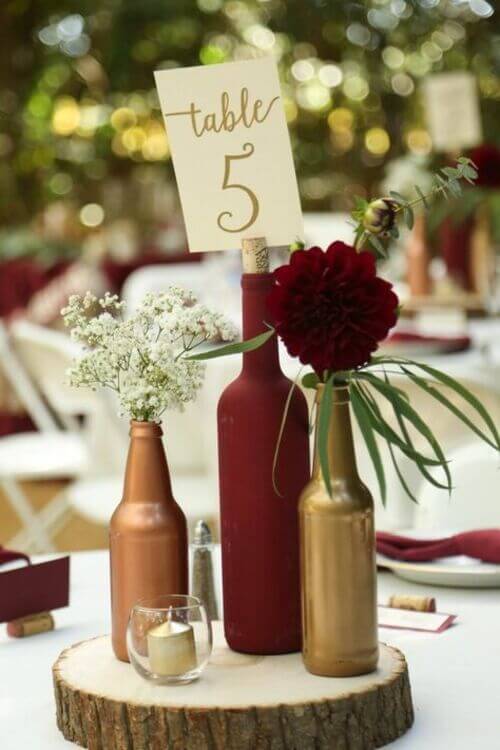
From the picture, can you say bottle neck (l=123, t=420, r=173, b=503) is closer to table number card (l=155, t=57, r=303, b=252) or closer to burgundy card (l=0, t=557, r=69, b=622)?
table number card (l=155, t=57, r=303, b=252)

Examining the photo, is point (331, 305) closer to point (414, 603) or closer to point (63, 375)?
point (414, 603)

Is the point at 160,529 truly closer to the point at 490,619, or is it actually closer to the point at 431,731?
the point at 431,731

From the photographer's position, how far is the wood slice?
3.10 feet

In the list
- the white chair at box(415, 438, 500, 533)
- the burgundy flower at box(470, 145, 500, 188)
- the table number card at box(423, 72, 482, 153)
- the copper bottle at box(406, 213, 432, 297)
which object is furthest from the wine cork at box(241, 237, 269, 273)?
the table number card at box(423, 72, 482, 153)

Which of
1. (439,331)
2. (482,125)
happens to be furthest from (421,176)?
(482,125)

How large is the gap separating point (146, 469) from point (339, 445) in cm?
17

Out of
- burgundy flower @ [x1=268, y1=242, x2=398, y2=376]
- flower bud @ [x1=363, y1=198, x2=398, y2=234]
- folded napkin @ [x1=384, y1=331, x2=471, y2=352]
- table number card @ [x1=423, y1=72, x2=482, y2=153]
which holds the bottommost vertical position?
folded napkin @ [x1=384, y1=331, x2=471, y2=352]

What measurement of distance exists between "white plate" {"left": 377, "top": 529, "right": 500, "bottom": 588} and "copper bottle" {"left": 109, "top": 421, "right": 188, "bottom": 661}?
44cm

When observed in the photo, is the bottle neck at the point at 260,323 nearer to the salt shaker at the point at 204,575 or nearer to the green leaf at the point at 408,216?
the green leaf at the point at 408,216

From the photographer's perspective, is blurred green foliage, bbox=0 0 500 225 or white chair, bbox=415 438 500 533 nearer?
white chair, bbox=415 438 500 533

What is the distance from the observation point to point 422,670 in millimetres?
1160

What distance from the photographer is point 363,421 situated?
94 cm

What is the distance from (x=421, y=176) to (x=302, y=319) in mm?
3248

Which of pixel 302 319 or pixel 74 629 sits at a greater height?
pixel 302 319
